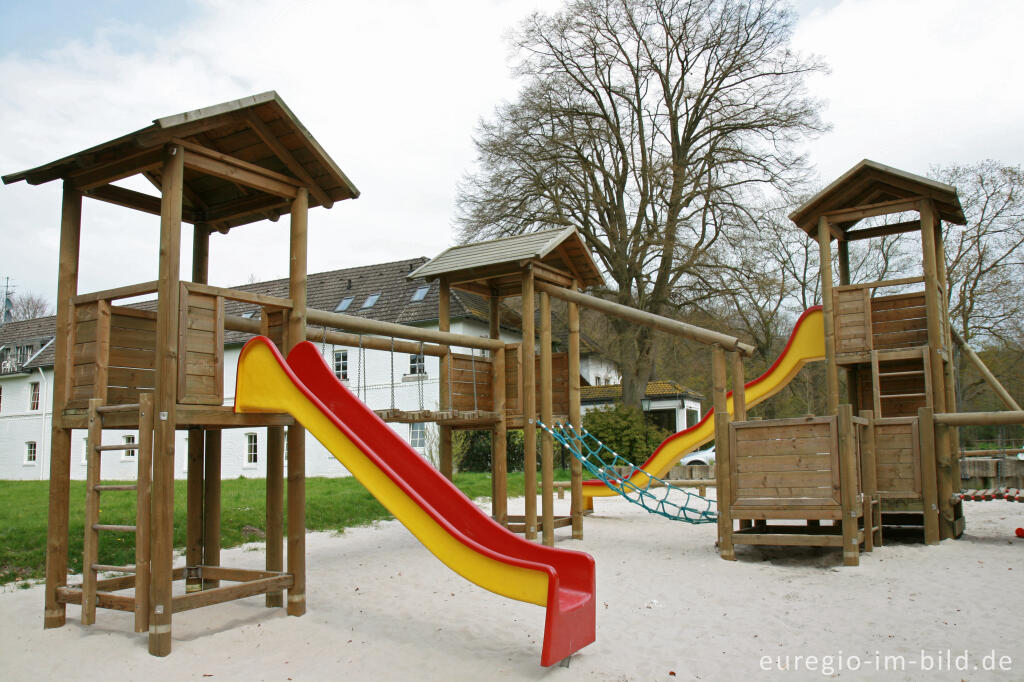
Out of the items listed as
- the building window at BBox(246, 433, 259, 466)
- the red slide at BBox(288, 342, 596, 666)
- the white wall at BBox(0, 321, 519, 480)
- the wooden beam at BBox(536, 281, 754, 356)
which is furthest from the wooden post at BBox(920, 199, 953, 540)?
the building window at BBox(246, 433, 259, 466)

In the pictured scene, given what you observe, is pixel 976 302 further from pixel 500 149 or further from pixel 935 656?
pixel 935 656

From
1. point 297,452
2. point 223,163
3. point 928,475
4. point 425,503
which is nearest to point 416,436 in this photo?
point 928,475

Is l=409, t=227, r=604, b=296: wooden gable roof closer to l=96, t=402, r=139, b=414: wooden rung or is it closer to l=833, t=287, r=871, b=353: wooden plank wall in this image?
l=833, t=287, r=871, b=353: wooden plank wall

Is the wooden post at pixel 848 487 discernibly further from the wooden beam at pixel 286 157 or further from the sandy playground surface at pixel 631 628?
the wooden beam at pixel 286 157

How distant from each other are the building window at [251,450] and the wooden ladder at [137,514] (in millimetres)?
23586

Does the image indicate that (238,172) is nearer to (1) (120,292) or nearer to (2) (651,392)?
(1) (120,292)

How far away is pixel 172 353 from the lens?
6.48 metres

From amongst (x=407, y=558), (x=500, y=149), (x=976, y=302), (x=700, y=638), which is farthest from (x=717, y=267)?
(x=700, y=638)

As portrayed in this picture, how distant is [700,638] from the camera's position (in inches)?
257

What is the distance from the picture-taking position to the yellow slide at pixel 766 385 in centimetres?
1366

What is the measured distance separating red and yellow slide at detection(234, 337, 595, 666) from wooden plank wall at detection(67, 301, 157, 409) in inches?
45.4

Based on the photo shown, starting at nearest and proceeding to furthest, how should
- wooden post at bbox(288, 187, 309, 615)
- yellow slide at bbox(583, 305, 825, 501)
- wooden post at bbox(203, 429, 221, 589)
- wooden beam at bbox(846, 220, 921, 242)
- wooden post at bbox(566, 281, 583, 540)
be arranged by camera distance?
1. wooden post at bbox(288, 187, 309, 615)
2. wooden post at bbox(203, 429, 221, 589)
3. wooden post at bbox(566, 281, 583, 540)
4. wooden beam at bbox(846, 220, 921, 242)
5. yellow slide at bbox(583, 305, 825, 501)

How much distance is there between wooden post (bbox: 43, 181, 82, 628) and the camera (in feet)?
22.9

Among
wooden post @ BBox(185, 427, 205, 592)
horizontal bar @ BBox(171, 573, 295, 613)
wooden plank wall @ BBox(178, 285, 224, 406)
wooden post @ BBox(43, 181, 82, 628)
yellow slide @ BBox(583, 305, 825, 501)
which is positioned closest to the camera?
horizontal bar @ BBox(171, 573, 295, 613)
